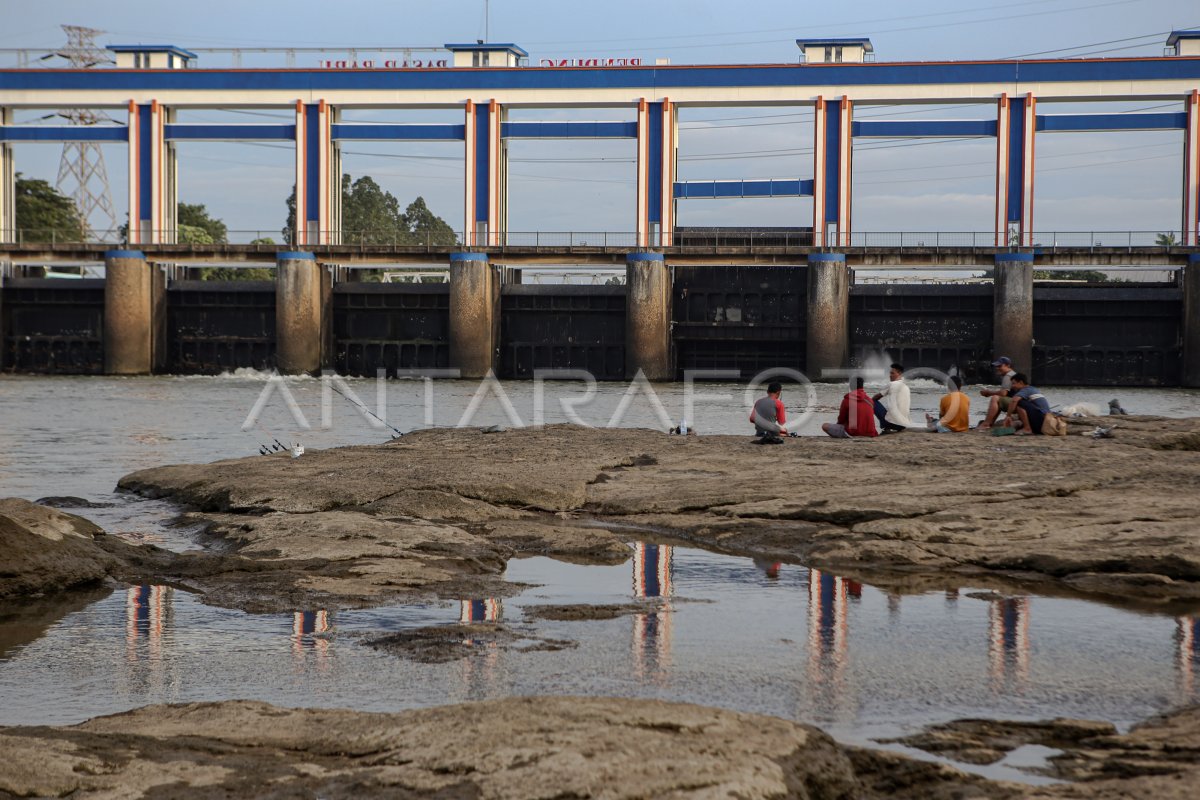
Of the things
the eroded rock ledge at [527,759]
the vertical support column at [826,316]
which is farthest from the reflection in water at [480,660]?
the vertical support column at [826,316]

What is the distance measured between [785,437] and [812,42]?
123ft

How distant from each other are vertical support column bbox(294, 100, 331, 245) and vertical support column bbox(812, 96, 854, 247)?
1879 centimetres

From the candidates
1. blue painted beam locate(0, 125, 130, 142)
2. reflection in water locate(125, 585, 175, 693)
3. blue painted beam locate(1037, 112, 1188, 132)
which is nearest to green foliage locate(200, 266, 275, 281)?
blue painted beam locate(0, 125, 130, 142)

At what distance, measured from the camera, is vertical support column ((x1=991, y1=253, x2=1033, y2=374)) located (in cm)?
4494

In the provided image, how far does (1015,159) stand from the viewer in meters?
49.5

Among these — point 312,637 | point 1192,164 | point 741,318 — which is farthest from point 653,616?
point 1192,164

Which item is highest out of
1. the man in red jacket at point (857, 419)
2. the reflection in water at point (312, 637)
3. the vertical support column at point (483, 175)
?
the vertical support column at point (483, 175)

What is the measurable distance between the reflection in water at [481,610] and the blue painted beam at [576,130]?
43911 millimetres

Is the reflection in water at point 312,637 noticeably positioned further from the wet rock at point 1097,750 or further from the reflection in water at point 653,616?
the wet rock at point 1097,750

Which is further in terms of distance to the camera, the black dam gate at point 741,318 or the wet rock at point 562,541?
the black dam gate at point 741,318

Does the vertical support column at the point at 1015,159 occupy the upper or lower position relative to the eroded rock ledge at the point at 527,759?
upper

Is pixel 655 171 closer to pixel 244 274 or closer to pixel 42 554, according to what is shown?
pixel 42 554

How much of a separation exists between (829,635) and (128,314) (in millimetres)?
46560

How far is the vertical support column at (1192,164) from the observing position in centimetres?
4850
